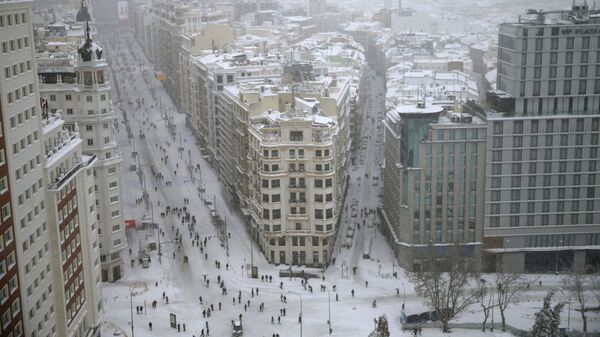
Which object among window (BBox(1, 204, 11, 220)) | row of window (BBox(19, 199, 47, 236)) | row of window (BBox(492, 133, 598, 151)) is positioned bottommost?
row of window (BBox(492, 133, 598, 151))

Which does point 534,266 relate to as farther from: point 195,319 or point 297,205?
point 195,319

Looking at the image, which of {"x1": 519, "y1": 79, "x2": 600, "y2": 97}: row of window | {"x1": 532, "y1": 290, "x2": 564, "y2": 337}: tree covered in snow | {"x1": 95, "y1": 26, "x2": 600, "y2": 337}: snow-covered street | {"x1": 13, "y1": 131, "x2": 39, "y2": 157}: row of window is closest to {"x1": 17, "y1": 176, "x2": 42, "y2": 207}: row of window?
{"x1": 13, "y1": 131, "x2": 39, "y2": 157}: row of window

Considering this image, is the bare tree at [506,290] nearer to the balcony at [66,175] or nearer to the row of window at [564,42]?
the row of window at [564,42]

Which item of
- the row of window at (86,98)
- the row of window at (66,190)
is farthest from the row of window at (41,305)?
the row of window at (86,98)

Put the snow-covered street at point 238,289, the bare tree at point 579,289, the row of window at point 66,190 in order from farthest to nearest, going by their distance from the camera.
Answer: the snow-covered street at point 238,289 → the bare tree at point 579,289 → the row of window at point 66,190

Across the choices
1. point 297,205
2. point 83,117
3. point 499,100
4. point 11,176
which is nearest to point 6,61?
point 11,176

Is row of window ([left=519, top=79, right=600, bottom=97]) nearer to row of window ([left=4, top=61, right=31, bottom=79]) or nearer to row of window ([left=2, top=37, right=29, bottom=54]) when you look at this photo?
row of window ([left=4, top=61, right=31, bottom=79])
